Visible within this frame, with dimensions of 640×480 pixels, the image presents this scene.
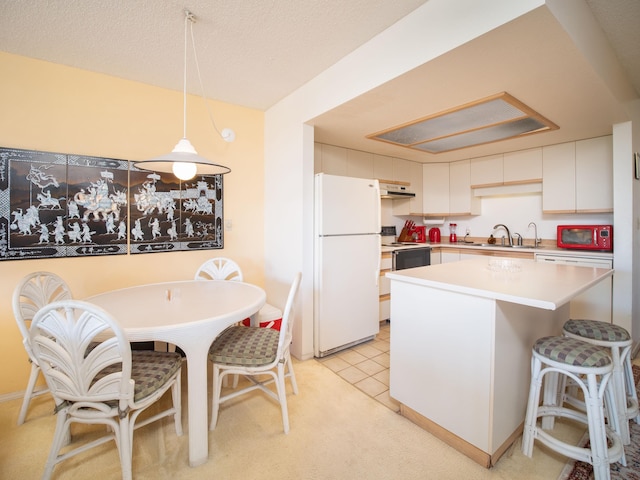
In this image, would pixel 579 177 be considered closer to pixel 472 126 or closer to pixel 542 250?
pixel 542 250

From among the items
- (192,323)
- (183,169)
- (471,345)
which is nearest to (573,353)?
(471,345)

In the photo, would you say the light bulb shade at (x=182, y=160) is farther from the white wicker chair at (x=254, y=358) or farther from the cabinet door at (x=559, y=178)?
the cabinet door at (x=559, y=178)

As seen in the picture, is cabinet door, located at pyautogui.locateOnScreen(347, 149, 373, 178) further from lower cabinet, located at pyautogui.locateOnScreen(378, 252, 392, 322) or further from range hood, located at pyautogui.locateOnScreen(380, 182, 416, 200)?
lower cabinet, located at pyautogui.locateOnScreen(378, 252, 392, 322)

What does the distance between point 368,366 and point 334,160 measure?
90.2 inches

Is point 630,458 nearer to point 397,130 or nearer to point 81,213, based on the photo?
point 397,130

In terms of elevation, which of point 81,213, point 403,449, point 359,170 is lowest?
point 403,449

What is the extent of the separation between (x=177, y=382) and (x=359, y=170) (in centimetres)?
304

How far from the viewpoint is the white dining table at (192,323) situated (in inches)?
58.7

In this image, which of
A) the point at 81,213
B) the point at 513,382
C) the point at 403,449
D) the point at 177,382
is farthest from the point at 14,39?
the point at 513,382

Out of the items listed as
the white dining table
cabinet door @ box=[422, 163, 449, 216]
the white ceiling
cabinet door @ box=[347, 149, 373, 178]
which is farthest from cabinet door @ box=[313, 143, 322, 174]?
cabinet door @ box=[422, 163, 449, 216]

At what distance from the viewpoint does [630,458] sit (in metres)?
1.60

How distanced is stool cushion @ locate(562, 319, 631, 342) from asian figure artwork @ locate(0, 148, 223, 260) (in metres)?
2.90

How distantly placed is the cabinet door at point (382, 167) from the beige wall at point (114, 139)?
5.10 feet

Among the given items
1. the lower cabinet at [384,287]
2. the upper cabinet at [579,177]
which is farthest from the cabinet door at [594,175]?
the lower cabinet at [384,287]
